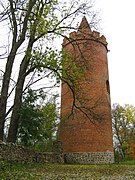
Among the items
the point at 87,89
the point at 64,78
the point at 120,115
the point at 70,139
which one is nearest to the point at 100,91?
the point at 87,89

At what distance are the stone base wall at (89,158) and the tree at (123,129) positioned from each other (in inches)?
592

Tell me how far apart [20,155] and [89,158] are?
6303mm

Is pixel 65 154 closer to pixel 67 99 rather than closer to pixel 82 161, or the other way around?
pixel 82 161

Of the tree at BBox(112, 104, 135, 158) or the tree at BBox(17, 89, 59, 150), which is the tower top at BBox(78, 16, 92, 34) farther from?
the tree at BBox(112, 104, 135, 158)

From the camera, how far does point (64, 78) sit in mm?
12109

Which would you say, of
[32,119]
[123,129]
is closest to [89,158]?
[32,119]

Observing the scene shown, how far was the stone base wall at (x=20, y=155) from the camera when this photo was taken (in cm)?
1004

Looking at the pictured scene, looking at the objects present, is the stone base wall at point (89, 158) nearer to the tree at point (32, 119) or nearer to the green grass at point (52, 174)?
the tree at point (32, 119)

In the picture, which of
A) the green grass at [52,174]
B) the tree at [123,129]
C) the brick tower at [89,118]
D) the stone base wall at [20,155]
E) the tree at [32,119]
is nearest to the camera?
the green grass at [52,174]

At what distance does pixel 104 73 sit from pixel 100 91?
160 cm

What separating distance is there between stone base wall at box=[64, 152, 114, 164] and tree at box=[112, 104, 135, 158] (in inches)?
592

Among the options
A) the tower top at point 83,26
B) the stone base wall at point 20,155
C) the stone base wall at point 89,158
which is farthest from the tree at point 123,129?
the tower top at point 83,26

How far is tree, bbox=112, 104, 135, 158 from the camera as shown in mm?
31447

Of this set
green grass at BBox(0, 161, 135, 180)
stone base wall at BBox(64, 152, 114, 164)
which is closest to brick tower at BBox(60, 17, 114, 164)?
stone base wall at BBox(64, 152, 114, 164)
